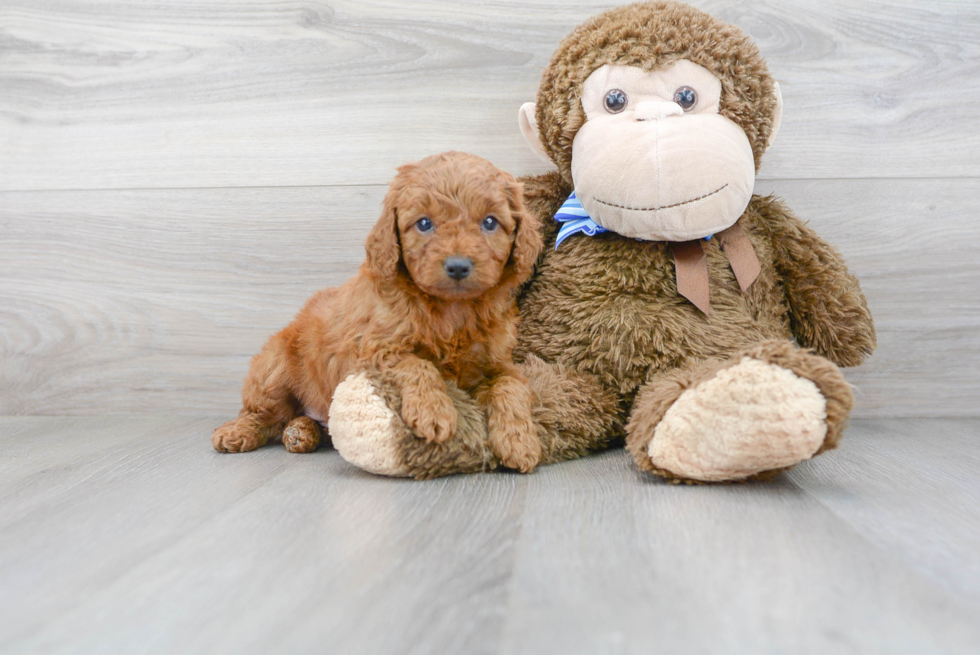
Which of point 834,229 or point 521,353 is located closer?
point 521,353

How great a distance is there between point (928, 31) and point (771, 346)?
3.85 feet

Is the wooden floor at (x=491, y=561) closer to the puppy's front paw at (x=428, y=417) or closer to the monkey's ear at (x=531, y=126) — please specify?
the puppy's front paw at (x=428, y=417)

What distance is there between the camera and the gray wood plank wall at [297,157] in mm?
1845

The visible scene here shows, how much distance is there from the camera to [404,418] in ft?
4.14

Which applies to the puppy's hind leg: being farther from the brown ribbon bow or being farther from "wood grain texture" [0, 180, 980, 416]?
the brown ribbon bow

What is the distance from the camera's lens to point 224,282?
198 cm

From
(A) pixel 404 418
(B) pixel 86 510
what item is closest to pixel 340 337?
(A) pixel 404 418

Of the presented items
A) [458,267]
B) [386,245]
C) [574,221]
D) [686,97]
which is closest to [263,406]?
[386,245]

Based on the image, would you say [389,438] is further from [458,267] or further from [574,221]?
[574,221]

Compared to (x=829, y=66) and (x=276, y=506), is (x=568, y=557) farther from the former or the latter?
(x=829, y=66)

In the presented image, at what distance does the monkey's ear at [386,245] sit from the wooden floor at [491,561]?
0.38 meters

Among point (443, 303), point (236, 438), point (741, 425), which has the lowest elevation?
point (236, 438)

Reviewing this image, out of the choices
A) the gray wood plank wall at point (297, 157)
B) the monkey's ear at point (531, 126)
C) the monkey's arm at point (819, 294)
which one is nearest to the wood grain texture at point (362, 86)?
the gray wood plank wall at point (297, 157)

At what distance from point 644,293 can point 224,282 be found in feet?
3.70
